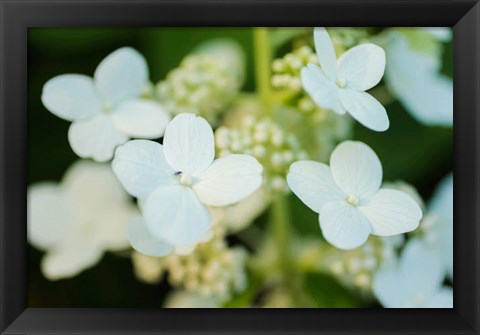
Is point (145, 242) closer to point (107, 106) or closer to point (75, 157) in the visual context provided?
point (107, 106)

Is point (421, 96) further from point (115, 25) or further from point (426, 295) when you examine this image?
point (115, 25)

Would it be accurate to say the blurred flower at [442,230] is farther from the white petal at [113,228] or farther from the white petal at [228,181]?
the white petal at [113,228]

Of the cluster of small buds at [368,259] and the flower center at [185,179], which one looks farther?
the cluster of small buds at [368,259]

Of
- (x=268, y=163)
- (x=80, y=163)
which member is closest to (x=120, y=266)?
(x=80, y=163)

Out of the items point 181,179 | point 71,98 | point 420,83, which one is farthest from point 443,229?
point 71,98

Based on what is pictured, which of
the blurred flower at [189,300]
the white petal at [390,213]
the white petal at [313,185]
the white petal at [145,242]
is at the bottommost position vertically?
the blurred flower at [189,300]

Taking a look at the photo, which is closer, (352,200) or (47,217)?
(352,200)

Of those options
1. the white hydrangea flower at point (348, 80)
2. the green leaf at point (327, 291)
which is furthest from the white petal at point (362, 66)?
the green leaf at point (327, 291)
